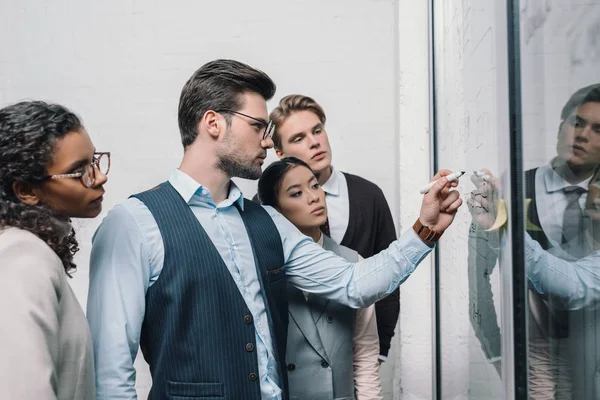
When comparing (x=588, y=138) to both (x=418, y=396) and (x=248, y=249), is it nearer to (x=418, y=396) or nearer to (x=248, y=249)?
(x=248, y=249)

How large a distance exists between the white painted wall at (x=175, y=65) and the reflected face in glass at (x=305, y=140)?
0.48m

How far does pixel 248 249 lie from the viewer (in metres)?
1.28

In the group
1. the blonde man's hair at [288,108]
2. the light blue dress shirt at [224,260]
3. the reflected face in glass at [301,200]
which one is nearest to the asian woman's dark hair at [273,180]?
the reflected face in glass at [301,200]

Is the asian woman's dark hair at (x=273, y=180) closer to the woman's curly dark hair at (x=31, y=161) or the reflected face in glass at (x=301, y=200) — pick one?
the reflected face in glass at (x=301, y=200)

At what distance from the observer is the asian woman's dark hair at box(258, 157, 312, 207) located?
158 cm

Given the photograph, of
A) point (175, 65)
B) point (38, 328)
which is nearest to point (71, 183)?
point (38, 328)

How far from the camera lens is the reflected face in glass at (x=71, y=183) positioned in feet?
3.25

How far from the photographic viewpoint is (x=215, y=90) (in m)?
1.33

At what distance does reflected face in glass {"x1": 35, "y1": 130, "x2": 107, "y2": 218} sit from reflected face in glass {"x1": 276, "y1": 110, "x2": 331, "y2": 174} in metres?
0.82

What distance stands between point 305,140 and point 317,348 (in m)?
0.60

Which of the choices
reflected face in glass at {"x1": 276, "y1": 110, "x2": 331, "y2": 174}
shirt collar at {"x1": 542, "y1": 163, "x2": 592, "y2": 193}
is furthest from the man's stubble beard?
shirt collar at {"x1": 542, "y1": 163, "x2": 592, "y2": 193}

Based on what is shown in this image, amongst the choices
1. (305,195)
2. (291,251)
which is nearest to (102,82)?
(305,195)

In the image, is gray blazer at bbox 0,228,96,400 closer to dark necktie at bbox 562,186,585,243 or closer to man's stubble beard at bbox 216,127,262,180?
man's stubble beard at bbox 216,127,262,180

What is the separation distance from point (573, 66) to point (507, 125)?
0.18 metres
